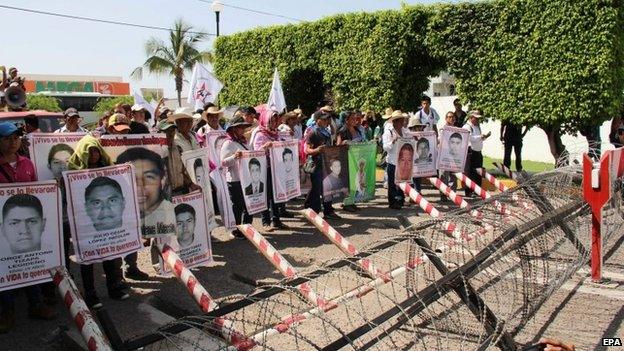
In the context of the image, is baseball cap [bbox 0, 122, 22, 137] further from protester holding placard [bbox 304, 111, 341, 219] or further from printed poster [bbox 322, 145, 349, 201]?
printed poster [bbox 322, 145, 349, 201]

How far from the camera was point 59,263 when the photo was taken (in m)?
5.23

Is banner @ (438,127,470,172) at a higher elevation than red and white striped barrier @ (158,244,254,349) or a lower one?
higher

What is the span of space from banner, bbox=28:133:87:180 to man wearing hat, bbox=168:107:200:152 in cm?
134

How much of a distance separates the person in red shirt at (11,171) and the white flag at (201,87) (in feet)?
30.0

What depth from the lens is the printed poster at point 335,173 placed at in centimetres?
1014

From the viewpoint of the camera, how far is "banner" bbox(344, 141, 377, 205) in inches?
419

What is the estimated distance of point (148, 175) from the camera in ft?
20.5

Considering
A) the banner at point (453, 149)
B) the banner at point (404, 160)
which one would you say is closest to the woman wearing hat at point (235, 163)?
the banner at point (404, 160)

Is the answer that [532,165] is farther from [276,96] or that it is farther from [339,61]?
[276,96]

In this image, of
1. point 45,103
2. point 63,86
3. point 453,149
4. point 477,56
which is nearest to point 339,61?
point 477,56

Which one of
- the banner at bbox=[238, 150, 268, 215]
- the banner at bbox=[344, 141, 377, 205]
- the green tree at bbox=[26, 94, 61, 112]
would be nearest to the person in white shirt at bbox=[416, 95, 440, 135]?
the banner at bbox=[344, 141, 377, 205]

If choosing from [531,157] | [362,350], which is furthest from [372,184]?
[531,157]

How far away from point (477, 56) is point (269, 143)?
8.25m

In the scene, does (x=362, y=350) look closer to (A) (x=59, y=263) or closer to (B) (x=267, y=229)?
(A) (x=59, y=263)
